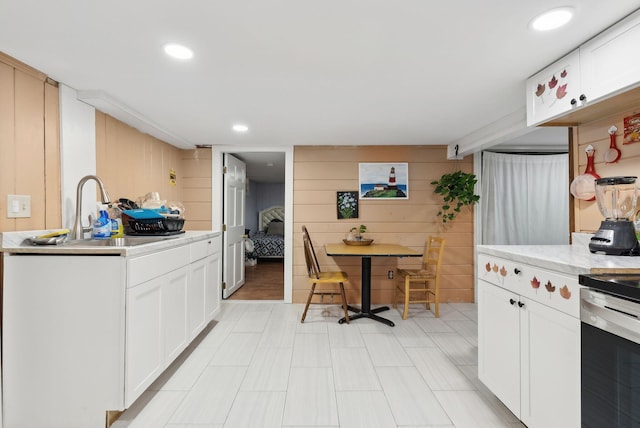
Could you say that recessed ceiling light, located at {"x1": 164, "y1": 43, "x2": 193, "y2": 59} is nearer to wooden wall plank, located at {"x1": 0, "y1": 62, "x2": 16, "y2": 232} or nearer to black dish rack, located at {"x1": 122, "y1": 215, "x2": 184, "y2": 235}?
wooden wall plank, located at {"x1": 0, "y1": 62, "x2": 16, "y2": 232}

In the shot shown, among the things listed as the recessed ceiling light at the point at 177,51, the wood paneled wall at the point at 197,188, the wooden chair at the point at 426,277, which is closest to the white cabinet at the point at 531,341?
the wooden chair at the point at 426,277

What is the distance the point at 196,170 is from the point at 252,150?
32.0 inches

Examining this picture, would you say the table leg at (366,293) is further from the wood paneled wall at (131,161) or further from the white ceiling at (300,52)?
the wood paneled wall at (131,161)

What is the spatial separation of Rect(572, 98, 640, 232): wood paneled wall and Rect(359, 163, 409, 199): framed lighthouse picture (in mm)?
1967

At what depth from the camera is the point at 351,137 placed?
11.7 feet

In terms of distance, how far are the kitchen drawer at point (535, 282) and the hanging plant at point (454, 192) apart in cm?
201

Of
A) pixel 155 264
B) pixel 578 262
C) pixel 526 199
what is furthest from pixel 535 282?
pixel 526 199

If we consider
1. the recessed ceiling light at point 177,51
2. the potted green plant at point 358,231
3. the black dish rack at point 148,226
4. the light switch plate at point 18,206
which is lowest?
the potted green plant at point 358,231

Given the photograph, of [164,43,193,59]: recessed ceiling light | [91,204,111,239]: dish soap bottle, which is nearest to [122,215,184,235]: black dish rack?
→ [91,204,111,239]: dish soap bottle

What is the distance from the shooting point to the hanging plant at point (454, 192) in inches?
147

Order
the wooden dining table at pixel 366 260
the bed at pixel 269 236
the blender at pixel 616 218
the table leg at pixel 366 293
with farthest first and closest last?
the bed at pixel 269 236
the table leg at pixel 366 293
the wooden dining table at pixel 366 260
the blender at pixel 616 218

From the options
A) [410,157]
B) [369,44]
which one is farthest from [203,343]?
[410,157]

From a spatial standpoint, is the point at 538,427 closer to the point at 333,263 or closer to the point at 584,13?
the point at 584,13

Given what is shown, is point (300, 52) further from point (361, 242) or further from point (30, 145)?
point (361, 242)
